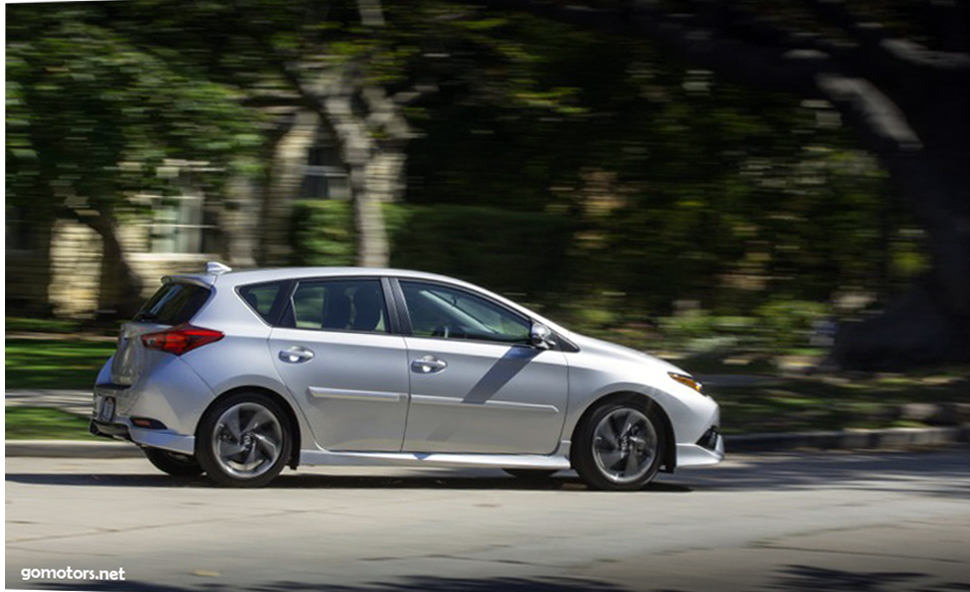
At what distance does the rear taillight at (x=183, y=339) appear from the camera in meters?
10.5

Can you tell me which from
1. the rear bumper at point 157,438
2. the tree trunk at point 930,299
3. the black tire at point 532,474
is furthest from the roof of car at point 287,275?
the tree trunk at point 930,299

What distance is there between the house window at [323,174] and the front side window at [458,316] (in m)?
18.4

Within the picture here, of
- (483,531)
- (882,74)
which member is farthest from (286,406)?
(882,74)

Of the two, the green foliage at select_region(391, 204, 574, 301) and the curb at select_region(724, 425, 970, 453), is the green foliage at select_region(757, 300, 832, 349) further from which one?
the curb at select_region(724, 425, 970, 453)

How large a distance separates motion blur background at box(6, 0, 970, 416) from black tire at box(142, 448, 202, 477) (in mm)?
6717

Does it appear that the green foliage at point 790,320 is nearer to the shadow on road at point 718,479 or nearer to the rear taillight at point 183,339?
the shadow on road at point 718,479

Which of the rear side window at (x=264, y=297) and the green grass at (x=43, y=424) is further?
the green grass at (x=43, y=424)

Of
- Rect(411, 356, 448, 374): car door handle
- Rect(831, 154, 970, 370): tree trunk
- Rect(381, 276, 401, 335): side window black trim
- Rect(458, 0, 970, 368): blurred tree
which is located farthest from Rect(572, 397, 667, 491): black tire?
Rect(831, 154, 970, 370): tree trunk

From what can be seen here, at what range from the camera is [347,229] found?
944 inches

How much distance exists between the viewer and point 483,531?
363 inches

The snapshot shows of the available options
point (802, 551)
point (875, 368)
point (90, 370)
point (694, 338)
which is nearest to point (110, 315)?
point (90, 370)

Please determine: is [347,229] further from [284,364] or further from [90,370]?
[284,364]

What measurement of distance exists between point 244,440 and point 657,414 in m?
2.72

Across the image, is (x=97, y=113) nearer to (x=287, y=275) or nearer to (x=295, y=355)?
(x=287, y=275)
